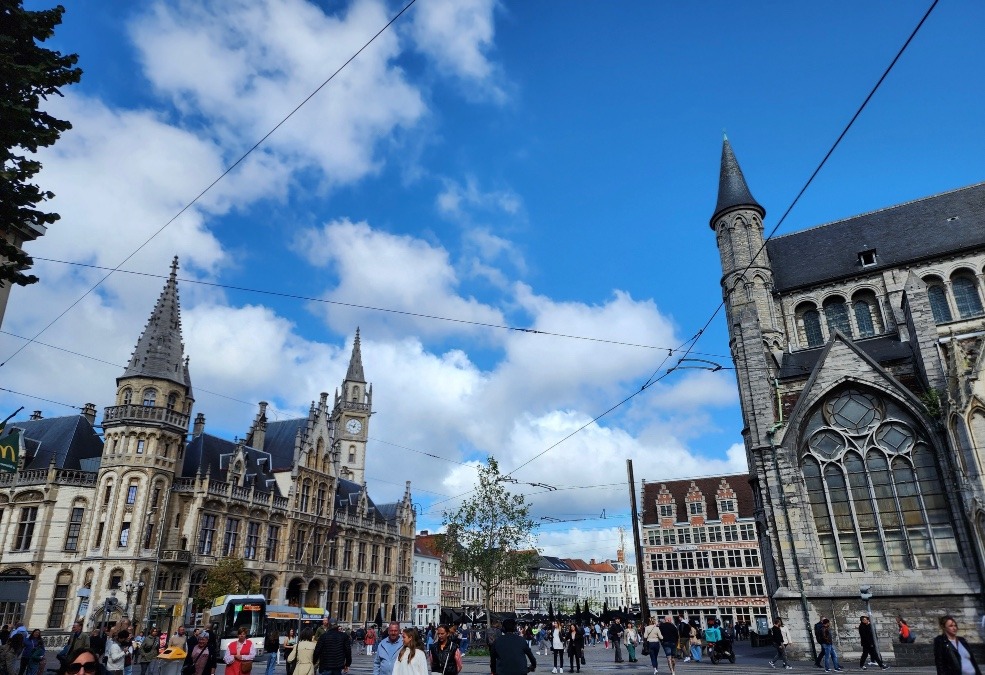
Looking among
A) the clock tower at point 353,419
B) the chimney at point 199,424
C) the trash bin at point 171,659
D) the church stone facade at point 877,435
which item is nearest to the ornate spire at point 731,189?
the church stone facade at point 877,435

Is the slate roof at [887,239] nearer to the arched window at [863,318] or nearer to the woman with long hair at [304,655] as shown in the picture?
the arched window at [863,318]

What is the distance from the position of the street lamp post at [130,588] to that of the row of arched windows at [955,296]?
128 feet

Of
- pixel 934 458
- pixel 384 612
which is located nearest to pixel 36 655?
pixel 934 458

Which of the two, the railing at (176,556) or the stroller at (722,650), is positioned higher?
the railing at (176,556)

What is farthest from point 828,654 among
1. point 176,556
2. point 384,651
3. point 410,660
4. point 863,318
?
point 176,556

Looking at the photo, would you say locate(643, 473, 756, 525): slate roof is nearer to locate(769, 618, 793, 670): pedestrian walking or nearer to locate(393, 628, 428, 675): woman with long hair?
locate(769, 618, 793, 670): pedestrian walking

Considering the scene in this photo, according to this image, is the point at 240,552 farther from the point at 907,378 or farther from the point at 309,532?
the point at 907,378

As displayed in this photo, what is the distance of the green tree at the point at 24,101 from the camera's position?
9.59 meters

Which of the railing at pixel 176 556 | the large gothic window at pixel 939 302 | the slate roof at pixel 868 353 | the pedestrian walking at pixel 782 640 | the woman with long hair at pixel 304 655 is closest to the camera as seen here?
the woman with long hair at pixel 304 655

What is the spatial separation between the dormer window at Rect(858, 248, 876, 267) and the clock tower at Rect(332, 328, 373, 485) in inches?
2079

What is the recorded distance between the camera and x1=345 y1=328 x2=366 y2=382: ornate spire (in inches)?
3039

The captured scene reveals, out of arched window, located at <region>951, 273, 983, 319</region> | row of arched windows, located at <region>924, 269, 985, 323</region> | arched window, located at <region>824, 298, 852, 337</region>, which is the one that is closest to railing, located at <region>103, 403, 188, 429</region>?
Answer: arched window, located at <region>824, 298, 852, 337</region>

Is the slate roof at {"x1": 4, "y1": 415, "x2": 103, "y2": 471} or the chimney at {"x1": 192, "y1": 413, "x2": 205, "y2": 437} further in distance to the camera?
the chimney at {"x1": 192, "y1": 413, "x2": 205, "y2": 437}

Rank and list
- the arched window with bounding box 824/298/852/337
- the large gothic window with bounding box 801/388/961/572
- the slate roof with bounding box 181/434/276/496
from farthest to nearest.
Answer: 1. the slate roof with bounding box 181/434/276/496
2. the arched window with bounding box 824/298/852/337
3. the large gothic window with bounding box 801/388/961/572
